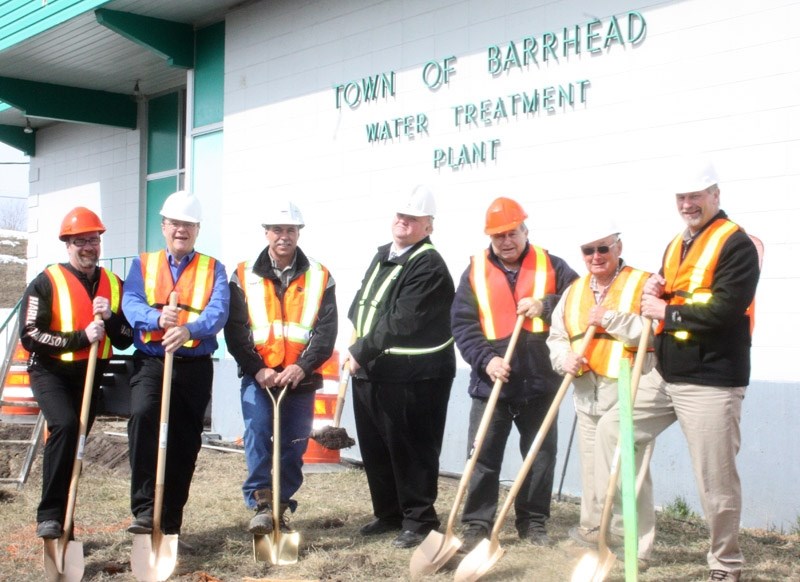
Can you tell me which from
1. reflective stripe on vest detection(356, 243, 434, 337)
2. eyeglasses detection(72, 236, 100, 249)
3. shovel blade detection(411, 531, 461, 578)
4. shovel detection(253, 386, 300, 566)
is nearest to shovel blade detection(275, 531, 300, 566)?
shovel detection(253, 386, 300, 566)

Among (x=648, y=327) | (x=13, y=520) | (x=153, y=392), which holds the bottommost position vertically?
(x=13, y=520)

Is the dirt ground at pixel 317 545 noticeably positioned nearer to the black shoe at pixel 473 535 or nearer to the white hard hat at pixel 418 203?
the black shoe at pixel 473 535

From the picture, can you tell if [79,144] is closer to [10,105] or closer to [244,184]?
[10,105]

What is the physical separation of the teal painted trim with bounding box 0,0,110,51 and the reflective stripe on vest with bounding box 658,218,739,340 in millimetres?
8658

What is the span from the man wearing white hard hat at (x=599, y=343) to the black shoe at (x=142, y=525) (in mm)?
2420

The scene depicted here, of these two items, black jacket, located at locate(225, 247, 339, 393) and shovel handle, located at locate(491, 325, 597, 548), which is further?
black jacket, located at locate(225, 247, 339, 393)

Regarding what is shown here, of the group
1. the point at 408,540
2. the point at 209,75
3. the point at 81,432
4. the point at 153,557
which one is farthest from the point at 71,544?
the point at 209,75

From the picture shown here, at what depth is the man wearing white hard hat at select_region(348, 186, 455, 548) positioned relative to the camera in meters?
6.45

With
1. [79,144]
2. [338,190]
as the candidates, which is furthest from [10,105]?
[338,190]

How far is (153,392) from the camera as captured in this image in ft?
20.9

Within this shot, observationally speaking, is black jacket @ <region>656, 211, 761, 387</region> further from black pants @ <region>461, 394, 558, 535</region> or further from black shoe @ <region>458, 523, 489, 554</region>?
black shoe @ <region>458, 523, 489, 554</region>

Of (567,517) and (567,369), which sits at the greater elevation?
(567,369)

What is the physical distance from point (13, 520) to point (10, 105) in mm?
9853

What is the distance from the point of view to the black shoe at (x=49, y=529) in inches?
236
